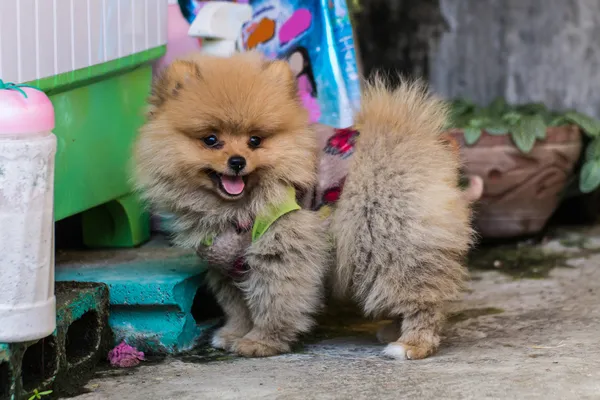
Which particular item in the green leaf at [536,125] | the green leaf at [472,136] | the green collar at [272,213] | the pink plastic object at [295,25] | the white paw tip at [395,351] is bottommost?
the white paw tip at [395,351]

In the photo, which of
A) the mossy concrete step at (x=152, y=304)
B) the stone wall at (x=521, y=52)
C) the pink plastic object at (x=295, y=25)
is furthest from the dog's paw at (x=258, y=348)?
the stone wall at (x=521, y=52)

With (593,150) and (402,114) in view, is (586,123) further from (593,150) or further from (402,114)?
(402,114)

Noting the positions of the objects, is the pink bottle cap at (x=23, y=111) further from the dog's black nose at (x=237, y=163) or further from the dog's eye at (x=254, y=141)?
the dog's eye at (x=254, y=141)

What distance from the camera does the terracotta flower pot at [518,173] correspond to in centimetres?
486

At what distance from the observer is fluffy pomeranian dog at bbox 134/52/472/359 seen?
3.21 meters

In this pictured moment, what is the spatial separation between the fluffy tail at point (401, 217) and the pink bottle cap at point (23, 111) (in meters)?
1.15

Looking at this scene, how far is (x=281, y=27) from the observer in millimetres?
4477

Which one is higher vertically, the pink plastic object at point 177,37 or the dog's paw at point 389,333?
the pink plastic object at point 177,37

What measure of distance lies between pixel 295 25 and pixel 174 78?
4.32ft

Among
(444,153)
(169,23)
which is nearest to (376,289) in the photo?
(444,153)

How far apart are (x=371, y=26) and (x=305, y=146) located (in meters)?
2.82

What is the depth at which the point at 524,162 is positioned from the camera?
4859 millimetres

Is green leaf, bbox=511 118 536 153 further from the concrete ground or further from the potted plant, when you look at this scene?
the concrete ground

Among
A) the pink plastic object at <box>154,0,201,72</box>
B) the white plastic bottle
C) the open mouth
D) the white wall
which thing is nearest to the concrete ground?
the white plastic bottle
